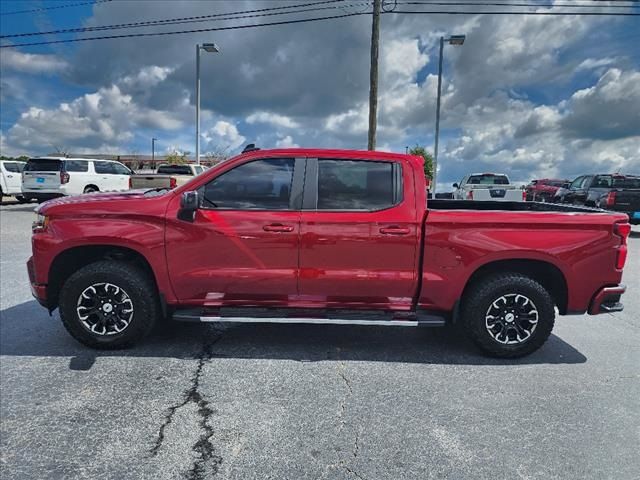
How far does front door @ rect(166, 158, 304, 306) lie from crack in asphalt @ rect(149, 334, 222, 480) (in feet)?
2.45

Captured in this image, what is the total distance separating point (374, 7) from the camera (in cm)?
1515

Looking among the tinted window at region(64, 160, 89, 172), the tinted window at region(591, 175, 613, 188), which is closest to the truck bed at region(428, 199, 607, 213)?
the tinted window at region(591, 175, 613, 188)

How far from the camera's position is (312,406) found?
324cm

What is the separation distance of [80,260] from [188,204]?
1352 millimetres

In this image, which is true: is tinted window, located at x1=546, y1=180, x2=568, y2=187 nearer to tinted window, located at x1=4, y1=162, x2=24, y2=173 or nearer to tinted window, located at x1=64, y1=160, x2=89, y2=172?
tinted window, located at x1=64, y1=160, x2=89, y2=172

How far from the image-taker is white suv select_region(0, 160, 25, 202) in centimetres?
1864

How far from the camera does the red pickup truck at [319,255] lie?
13.0ft

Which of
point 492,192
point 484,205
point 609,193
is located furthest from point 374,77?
point 484,205

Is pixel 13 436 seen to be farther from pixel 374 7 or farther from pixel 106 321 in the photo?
pixel 374 7

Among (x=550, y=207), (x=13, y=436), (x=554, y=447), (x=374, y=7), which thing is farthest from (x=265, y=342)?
(x=374, y=7)

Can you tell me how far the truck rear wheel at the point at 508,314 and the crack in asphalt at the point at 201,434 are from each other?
2.39 metres

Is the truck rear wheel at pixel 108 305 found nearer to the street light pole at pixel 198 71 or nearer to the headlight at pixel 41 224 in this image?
the headlight at pixel 41 224

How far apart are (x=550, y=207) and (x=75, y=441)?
498cm

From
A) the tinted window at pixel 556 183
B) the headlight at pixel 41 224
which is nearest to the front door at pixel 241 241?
the headlight at pixel 41 224
